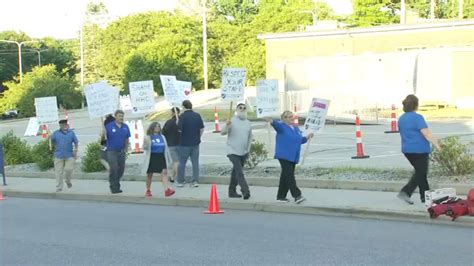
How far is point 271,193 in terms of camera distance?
12.8m

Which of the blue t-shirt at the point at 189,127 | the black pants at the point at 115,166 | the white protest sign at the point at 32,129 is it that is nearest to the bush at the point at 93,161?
the black pants at the point at 115,166

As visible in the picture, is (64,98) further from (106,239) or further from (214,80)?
(106,239)

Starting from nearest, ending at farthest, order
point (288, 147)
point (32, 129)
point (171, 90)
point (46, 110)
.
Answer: point (288, 147) → point (171, 90) → point (46, 110) → point (32, 129)

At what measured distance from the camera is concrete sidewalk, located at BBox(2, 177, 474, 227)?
10234 mm

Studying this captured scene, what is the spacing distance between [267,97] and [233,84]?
65.8 inches

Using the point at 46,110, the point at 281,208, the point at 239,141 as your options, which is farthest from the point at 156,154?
the point at 46,110

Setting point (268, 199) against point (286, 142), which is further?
point (268, 199)

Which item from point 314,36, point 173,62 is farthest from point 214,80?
point 314,36

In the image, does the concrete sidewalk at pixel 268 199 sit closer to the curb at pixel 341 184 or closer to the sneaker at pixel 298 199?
the sneaker at pixel 298 199

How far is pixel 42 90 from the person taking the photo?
6047 cm

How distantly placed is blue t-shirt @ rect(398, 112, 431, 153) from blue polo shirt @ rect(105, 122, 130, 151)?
6135mm

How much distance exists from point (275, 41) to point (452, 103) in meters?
19.5

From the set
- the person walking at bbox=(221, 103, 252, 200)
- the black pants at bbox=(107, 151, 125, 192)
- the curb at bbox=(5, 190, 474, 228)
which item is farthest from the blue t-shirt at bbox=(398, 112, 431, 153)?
the black pants at bbox=(107, 151, 125, 192)

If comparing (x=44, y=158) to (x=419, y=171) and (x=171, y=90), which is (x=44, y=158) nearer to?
(x=171, y=90)
